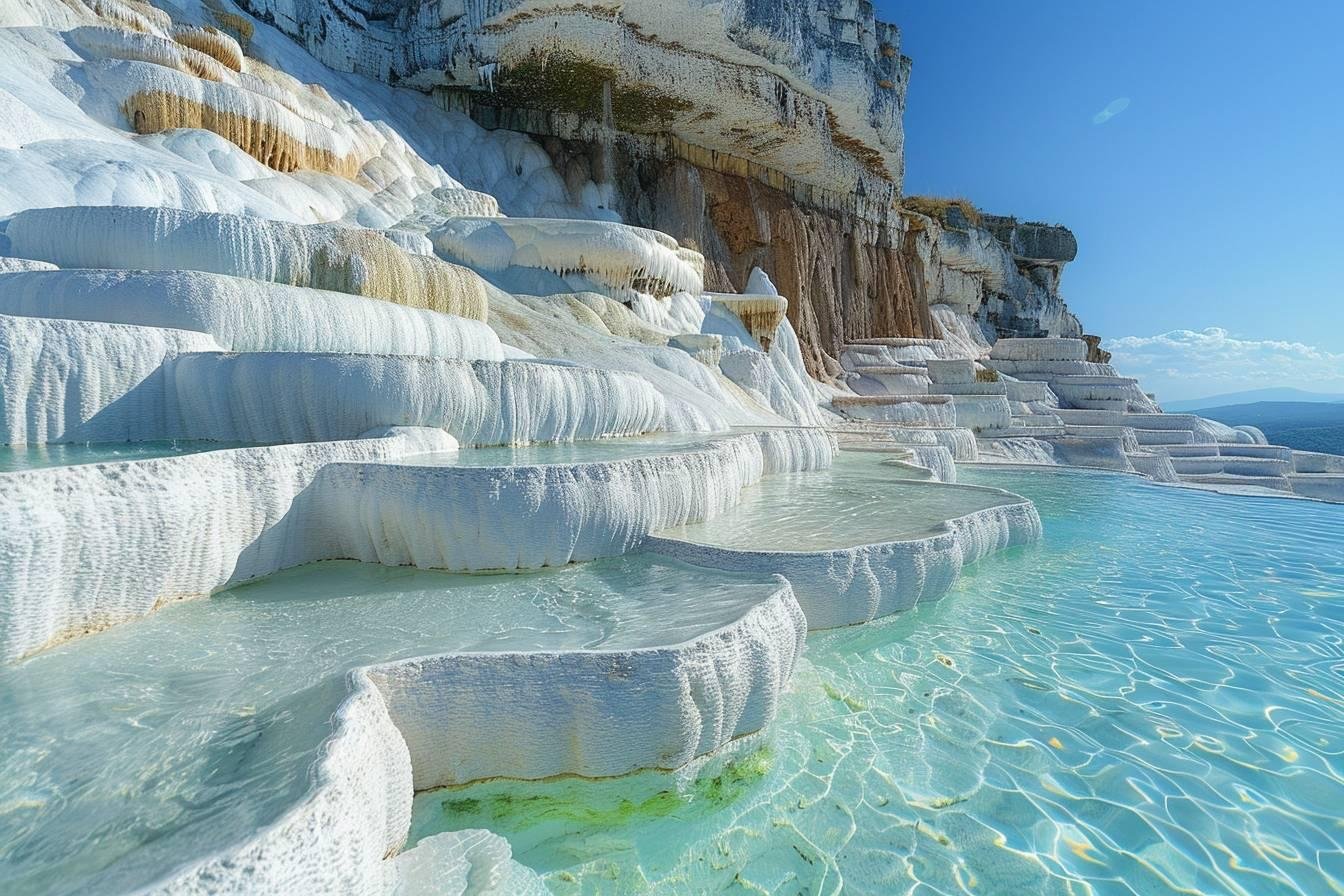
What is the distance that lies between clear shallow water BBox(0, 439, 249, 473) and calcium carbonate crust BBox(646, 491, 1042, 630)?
9.29ft

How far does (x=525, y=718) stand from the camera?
2.66 metres

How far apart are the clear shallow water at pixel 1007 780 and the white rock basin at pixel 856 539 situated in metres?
0.20

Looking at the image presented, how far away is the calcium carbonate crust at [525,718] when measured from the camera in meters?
2.21

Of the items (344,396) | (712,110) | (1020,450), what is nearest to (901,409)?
(1020,450)

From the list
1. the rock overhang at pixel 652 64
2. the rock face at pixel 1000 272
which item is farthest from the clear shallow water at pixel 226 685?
the rock face at pixel 1000 272

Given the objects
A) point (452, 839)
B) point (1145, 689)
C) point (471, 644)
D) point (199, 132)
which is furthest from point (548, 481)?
point (199, 132)

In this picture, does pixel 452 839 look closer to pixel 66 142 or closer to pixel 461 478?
pixel 461 478

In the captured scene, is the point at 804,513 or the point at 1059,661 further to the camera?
the point at 804,513

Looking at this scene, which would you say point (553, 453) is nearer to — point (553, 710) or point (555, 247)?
point (553, 710)

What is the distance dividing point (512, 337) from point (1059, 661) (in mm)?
7786

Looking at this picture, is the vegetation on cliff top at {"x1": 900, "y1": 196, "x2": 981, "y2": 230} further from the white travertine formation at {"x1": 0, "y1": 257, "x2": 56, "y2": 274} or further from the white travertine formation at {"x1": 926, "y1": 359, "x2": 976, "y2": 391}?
the white travertine formation at {"x1": 0, "y1": 257, "x2": 56, "y2": 274}

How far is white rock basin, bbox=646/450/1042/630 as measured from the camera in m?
4.14

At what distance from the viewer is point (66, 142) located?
352 inches

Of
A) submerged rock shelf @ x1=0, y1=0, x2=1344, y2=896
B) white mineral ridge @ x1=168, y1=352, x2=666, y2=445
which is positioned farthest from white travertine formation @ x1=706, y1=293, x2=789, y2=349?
white mineral ridge @ x1=168, y1=352, x2=666, y2=445
